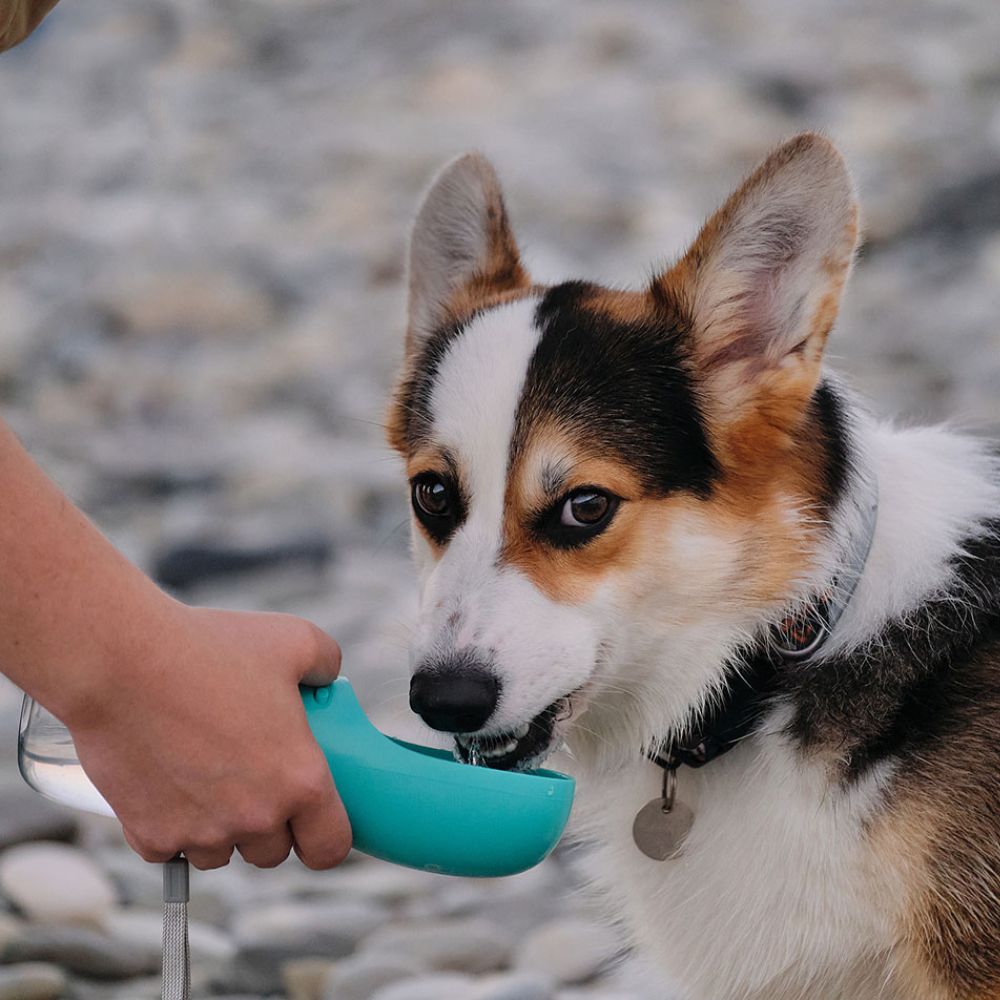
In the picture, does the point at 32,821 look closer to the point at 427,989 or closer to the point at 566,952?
the point at 427,989

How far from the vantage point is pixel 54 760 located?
71.2 inches

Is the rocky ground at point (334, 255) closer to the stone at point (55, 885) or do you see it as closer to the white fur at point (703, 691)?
the stone at point (55, 885)

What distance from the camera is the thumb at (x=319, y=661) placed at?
1688 millimetres

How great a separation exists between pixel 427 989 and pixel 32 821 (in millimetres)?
1124

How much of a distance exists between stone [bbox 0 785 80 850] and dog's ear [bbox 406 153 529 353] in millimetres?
1526

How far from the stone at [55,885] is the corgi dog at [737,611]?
4.25 feet

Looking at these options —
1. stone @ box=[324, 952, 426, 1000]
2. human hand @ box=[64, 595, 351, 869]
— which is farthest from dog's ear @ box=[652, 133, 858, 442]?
stone @ box=[324, 952, 426, 1000]

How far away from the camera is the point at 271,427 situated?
5797 millimetres

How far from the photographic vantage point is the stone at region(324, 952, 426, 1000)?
2816mm

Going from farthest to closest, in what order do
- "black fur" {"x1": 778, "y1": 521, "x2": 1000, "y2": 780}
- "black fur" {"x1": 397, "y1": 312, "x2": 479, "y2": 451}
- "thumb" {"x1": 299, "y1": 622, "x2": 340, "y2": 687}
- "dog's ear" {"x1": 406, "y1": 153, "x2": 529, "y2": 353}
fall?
"dog's ear" {"x1": 406, "y1": 153, "x2": 529, "y2": 353}
"black fur" {"x1": 397, "y1": 312, "x2": 479, "y2": 451}
"black fur" {"x1": 778, "y1": 521, "x2": 1000, "y2": 780}
"thumb" {"x1": 299, "y1": 622, "x2": 340, "y2": 687}

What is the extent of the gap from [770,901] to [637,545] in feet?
1.74

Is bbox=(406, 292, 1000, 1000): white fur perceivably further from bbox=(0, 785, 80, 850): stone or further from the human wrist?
bbox=(0, 785, 80, 850): stone

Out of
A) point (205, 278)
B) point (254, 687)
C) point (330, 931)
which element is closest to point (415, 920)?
point (330, 931)

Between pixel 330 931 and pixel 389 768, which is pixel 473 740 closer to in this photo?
pixel 389 768
